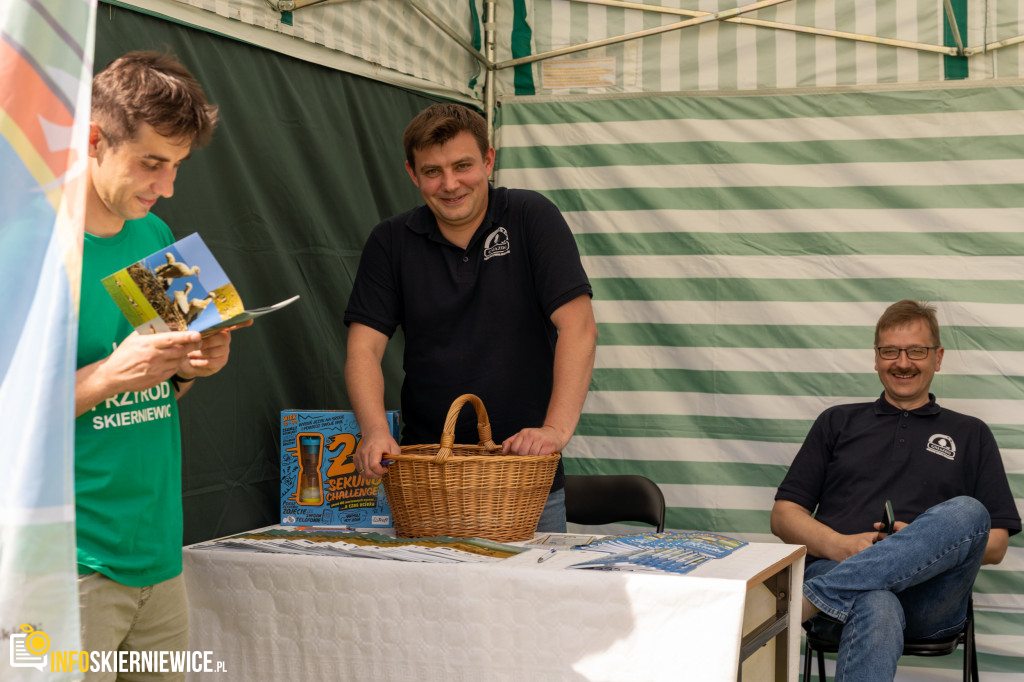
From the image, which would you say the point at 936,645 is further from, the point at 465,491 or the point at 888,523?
the point at 465,491

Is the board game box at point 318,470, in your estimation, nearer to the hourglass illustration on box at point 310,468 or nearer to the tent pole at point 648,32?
the hourglass illustration on box at point 310,468

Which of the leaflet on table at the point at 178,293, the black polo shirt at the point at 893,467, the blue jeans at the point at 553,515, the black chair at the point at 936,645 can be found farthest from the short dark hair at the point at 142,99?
the black polo shirt at the point at 893,467

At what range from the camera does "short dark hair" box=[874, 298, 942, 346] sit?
3.06 metres

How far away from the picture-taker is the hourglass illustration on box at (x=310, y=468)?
100 inches

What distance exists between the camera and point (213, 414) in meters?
2.58

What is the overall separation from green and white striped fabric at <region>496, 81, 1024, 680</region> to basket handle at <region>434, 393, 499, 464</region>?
1.46 m

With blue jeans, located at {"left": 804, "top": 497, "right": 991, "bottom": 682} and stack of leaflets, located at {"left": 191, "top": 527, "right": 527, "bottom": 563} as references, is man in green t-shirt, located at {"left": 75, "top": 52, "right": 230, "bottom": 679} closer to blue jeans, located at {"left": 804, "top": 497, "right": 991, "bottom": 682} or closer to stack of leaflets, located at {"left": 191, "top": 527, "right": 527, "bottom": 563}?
stack of leaflets, located at {"left": 191, "top": 527, "right": 527, "bottom": 563}

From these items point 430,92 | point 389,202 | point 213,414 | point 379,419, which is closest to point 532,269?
point 379,419

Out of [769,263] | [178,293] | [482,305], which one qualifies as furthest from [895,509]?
[178,293]

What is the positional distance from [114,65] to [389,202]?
2.05 m

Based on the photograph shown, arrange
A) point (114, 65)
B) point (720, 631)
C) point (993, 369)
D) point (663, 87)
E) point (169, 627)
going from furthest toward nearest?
point (663, 87)
point (993, 369)
point (720, 631)
point (169, 627)
point (114, 65)

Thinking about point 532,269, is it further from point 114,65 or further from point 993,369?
point 993,369

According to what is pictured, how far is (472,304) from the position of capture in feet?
7.89

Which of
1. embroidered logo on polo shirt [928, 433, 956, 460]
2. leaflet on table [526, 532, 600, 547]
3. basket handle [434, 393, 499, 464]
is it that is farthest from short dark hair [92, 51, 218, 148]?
embroidered logo on polo shirt [928, 433, 956, 460]
